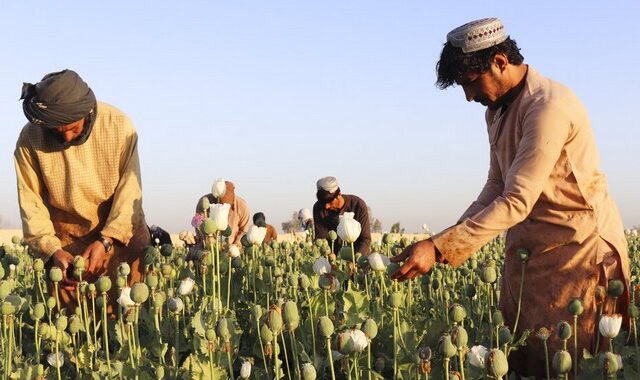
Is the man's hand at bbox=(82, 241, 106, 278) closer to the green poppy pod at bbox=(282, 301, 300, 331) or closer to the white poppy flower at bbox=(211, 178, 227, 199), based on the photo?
the white poppy flower at bbox=(211, 178, 227, 199)

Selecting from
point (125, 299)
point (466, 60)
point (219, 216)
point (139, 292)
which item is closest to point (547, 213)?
point (466, 60)

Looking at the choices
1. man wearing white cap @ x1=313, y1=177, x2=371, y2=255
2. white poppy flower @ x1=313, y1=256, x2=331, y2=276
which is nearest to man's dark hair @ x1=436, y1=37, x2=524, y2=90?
white poppy flower @ x1=313, y1=256, x2=331, y2=276

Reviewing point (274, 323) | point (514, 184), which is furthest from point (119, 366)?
point (514, 184)

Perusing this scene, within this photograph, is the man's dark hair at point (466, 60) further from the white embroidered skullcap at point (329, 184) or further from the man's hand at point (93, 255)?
the white embroidered skullcap at point (329, 184)

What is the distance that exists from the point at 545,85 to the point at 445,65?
1.29ft

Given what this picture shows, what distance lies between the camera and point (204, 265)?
13.5 feet

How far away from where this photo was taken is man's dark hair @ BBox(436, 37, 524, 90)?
3221 mm

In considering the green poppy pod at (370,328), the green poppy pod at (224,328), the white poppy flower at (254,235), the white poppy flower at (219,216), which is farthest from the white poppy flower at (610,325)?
the white poppy flower at (254,235)

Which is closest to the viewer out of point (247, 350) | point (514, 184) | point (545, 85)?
point (514, 184)

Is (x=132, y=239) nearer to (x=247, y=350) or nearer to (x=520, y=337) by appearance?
(x=247, y=350)

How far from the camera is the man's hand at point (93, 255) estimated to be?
14.2 ft

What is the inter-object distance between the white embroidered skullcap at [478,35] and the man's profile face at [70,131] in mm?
2109

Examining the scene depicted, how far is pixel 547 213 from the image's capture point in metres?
3.38

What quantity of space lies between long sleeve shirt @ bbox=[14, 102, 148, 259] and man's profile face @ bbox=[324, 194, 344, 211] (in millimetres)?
2907
